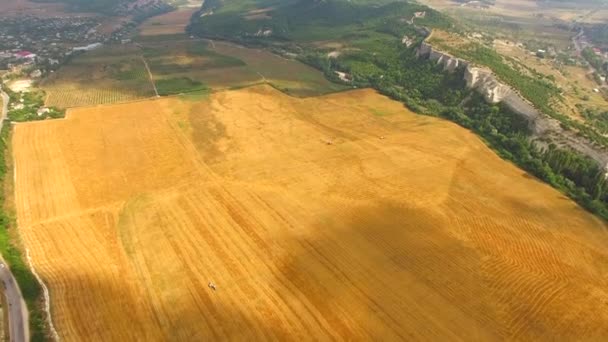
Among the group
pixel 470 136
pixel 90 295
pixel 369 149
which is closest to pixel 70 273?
pixel 90 295

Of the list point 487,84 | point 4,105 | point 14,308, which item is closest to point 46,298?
point 14,308

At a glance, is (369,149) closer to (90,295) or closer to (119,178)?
(119,178)

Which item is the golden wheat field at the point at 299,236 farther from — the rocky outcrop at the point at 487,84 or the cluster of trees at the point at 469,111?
the rocky outcrop at the point at 487,84

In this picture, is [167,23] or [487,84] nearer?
[487,84]

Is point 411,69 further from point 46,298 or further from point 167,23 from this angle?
point 167,23

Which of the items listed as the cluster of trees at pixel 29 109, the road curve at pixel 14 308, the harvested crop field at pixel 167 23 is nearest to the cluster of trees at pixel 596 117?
the road curve at pixel 14 308
